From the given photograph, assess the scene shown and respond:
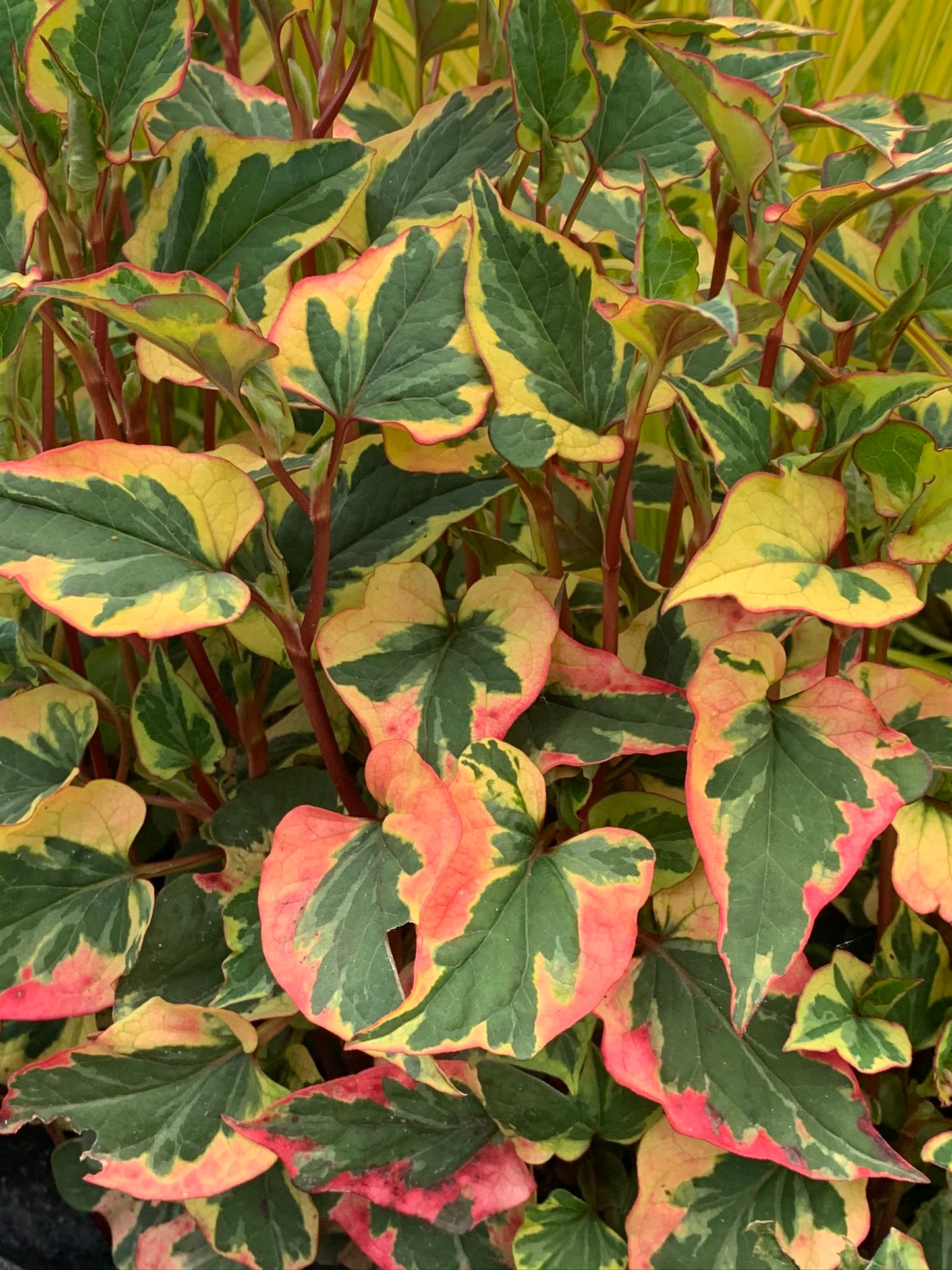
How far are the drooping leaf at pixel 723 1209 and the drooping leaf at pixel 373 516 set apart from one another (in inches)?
14.0

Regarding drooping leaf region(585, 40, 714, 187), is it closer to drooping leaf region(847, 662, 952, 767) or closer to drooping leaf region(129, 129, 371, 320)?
drooping leaf region(129, 129, 371, 320)

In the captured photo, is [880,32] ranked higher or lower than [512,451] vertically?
higher

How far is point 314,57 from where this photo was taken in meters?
0.65

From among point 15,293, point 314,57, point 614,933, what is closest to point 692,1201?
point 614,933

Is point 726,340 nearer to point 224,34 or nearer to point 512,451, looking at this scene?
point 512,451

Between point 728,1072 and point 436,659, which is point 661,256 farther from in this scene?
point 728,1072

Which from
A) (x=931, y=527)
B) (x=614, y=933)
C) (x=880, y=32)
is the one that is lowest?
(x=614, y=933)

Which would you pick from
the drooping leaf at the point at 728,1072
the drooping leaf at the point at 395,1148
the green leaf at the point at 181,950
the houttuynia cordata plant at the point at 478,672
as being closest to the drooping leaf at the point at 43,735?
the houttuynia cordata plant at the point at 478,672

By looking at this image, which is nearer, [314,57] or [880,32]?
[314,57]

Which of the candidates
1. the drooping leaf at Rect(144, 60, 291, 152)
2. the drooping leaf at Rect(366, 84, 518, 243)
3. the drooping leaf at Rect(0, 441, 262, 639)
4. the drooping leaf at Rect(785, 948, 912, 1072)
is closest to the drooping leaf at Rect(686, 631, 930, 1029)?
the drooping leaf at Rect(785, 948, 912, 1072)

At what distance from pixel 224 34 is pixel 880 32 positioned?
738 mm

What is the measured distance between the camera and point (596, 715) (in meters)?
0.55

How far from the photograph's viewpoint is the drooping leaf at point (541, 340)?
49cm

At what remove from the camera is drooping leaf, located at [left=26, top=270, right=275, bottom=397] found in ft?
1.35
